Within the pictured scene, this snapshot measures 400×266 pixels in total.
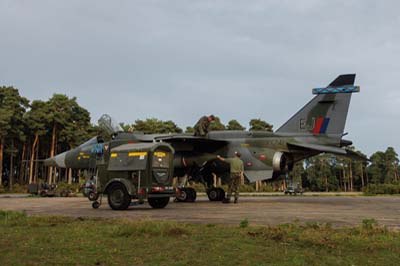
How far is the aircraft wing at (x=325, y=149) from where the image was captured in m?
15.2

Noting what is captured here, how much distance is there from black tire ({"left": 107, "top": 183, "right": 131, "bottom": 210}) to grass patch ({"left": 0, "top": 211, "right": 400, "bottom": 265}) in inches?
170

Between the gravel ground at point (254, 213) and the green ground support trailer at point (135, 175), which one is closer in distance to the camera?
the gravel ground at point (254, 213)

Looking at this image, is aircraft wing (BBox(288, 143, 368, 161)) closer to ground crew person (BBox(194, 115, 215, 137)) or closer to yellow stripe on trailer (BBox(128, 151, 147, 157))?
ground crew person (BBox(194, 115, 215, 137))

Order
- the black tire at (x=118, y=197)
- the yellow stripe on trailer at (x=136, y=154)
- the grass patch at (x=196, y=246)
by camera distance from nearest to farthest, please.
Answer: the grass patch at (x=196, y=246) < the black tire at (x=118, y=197) < the yellow stripe on trailer at (x=136, y=154)

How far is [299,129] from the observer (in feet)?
56.4

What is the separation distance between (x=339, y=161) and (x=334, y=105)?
272 ft

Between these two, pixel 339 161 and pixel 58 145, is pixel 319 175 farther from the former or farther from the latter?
pixel 58 145

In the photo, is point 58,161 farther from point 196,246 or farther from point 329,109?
point 196,246

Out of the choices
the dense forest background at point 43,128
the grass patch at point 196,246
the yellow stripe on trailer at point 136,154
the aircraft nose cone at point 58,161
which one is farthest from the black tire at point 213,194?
the dense forest background at point 43,128

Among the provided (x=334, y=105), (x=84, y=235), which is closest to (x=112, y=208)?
(x=84, y=235)

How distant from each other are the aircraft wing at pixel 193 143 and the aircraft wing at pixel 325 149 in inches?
122

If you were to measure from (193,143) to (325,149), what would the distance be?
5.58 m

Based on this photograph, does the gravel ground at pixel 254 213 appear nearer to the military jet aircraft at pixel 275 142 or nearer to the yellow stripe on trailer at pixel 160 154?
the yellow stripe on trailer at pixel 160 154

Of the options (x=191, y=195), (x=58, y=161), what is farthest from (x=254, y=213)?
(x=58, y=161)
